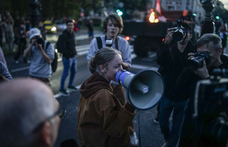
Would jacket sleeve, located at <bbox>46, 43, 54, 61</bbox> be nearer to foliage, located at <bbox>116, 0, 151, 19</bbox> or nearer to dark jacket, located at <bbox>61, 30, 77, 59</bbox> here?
dark jacket, located at <bbox>61, 30, 77, 59</bbox>

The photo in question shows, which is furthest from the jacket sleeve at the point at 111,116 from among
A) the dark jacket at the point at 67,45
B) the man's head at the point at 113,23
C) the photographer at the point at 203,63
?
the dark jacket at the point at 67,45

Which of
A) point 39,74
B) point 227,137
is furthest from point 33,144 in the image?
point 39,74

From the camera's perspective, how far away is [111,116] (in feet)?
5.54

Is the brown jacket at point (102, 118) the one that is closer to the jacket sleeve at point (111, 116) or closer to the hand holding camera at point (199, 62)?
the jacket sleeve at point (111, 116)

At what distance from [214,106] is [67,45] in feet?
15.0

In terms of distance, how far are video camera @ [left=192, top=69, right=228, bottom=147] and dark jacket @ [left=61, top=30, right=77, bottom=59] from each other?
4.22 meters

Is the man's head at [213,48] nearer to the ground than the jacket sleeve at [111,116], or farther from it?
farther from it

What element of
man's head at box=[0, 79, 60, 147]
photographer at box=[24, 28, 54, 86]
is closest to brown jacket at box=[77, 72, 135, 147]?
man's head at box=[0, 79, 60, 147]

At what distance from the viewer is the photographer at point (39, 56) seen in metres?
3.79

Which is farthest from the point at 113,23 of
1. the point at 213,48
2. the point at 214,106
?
the point at 214,106

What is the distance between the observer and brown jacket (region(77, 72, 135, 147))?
1688mm

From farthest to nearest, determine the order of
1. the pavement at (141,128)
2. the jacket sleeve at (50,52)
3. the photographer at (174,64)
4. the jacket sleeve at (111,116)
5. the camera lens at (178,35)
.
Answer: the jacket sleeve at (50,52) < the pavement at (141,128) < the photographer at (174,64) < the camera lens at (178,35) < the jacket sleeve at (111,116)

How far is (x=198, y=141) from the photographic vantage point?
1.66 metres

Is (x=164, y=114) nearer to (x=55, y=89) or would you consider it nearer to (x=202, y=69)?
(x=202, y=69)
